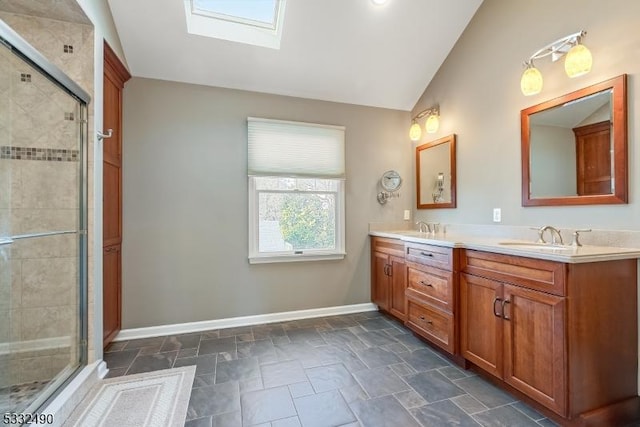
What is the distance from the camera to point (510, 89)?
2.39 m

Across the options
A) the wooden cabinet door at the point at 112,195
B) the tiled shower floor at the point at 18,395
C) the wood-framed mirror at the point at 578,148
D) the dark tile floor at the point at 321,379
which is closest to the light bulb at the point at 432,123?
the wood-framed mirror at the point at 578,148

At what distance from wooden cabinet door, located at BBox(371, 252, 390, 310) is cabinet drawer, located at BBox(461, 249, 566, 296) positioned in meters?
1.08

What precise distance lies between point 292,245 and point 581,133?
2.56 metres

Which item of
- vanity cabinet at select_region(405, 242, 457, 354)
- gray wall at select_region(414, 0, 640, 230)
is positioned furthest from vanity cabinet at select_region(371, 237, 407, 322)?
gray wall at select_region(414, 0, 640, 230)

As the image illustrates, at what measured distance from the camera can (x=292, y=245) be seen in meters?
3.19

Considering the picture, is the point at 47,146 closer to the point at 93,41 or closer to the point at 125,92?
the point at 93,41

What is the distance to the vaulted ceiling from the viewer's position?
2.47 m

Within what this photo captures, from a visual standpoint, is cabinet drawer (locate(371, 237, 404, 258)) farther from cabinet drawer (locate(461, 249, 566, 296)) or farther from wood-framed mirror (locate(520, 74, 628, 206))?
wood-framed mirror (locate(520, 74, 628, 206))

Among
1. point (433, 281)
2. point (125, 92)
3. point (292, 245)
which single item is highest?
point (125, 92)

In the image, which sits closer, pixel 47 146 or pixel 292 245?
pixel 47 146

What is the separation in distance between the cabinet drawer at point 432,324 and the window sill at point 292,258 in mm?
953

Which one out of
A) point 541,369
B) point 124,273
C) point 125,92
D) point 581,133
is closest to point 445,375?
point 541,369

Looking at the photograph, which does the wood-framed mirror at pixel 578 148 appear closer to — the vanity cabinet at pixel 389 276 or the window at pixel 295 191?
the vanity cabinet at pixel 389 276

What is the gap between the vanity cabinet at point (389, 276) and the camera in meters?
2.87
